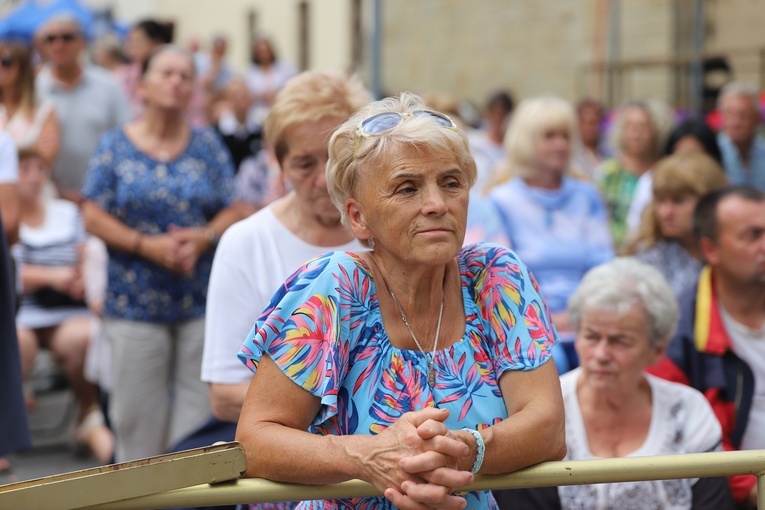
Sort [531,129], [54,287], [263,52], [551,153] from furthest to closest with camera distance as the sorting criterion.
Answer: [263,52] < [54,287] < [531,129] < [551,153]

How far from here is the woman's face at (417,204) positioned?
2.46 meters

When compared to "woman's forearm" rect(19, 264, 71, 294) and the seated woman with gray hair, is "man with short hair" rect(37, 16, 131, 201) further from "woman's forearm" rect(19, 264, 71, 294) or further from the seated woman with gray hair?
the seated woman with gray hair

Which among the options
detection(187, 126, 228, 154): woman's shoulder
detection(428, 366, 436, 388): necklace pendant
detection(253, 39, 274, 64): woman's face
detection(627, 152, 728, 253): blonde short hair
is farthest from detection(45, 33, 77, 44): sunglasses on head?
detection(253, 39, 274, 64): woman's face

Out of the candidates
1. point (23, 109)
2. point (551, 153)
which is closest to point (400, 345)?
point (551, 153)

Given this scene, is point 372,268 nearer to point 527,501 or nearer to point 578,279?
point 527,501

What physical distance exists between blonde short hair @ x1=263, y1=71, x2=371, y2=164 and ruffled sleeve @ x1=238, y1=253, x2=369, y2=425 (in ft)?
3.49

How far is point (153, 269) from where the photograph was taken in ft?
17.9

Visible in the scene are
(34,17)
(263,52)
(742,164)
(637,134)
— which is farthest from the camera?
(263,52)

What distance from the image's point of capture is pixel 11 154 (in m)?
4.27

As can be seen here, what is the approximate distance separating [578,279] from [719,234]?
1.36 m

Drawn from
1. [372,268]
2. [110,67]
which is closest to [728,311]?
[372,268]

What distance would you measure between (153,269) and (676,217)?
2.44 metres

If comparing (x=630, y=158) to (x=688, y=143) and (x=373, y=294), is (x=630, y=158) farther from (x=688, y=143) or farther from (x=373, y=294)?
(x=373, y=294)

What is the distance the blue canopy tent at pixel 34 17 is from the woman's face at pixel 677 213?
4658 millimetres
